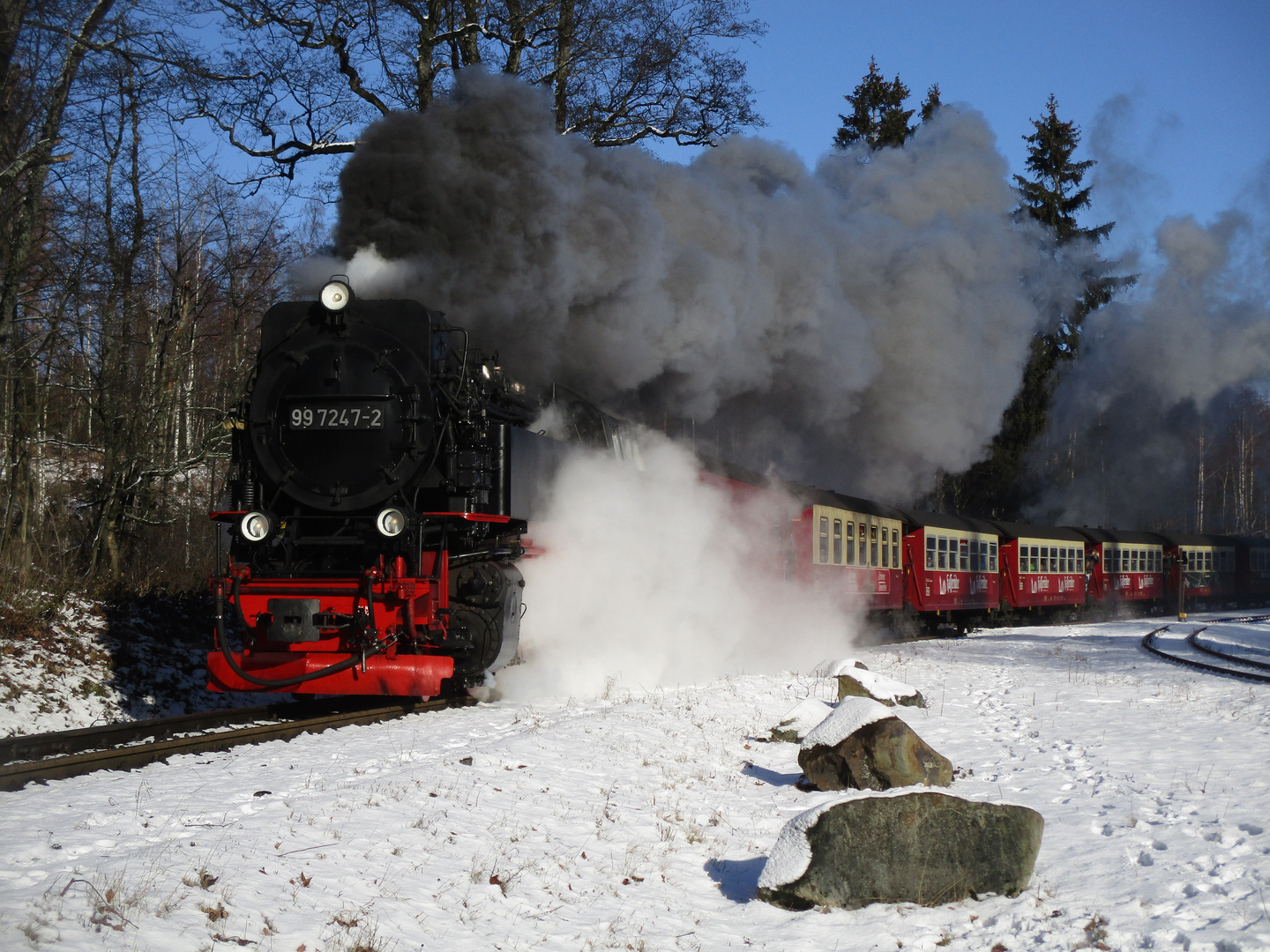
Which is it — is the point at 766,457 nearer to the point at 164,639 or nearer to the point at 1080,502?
the point at 164,639

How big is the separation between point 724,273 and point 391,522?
6.68 metres

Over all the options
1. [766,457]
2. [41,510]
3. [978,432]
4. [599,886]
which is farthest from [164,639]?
[978,432]

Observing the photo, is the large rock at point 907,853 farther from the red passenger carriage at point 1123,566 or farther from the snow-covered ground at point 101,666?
the red passenger carriage at point 1123,566

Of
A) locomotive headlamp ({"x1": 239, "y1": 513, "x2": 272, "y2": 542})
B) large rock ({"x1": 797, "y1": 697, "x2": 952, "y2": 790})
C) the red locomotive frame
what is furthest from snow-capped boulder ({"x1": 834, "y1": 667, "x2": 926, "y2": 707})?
locomotive headlamp ({"x1": 239, "y1": 513, "x2": 272, "y2": 542})

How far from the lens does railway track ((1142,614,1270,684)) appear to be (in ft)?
39.2

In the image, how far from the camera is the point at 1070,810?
563cm

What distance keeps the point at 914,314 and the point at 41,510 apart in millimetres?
12303

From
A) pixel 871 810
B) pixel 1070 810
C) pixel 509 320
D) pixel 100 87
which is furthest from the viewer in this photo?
pixel 509 320

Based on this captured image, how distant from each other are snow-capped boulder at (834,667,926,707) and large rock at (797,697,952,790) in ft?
7.57

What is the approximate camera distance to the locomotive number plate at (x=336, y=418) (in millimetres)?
7465

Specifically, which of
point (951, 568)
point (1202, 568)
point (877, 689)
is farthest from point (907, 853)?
Result: point (1202, 568)

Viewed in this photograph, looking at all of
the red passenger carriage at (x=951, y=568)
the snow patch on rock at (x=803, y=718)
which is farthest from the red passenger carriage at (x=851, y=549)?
the snow patch on rock at (x=803, y=718)

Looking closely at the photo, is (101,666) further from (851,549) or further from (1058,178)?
(1058,178)

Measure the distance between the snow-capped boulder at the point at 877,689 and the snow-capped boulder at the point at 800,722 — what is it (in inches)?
30.0
